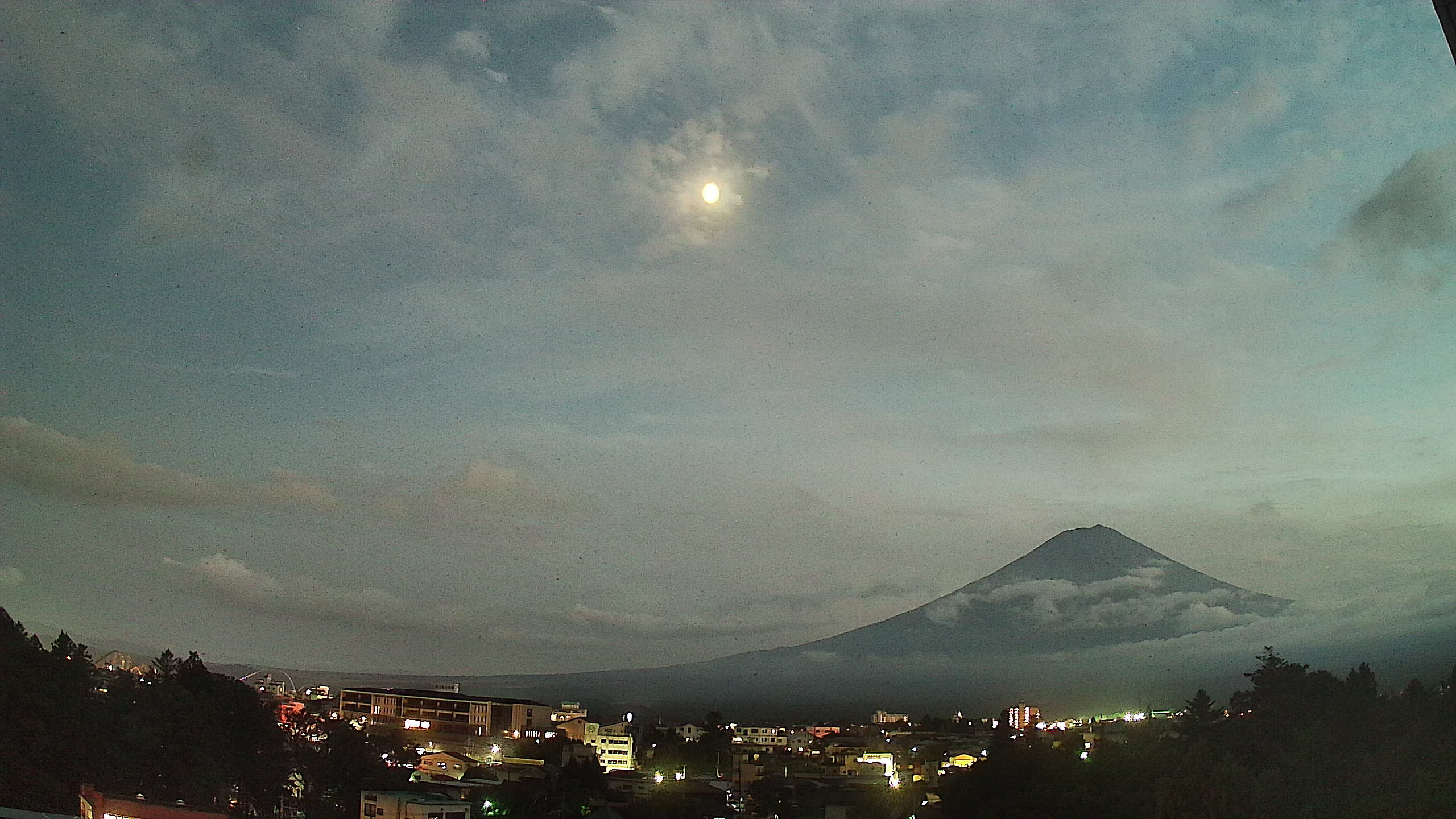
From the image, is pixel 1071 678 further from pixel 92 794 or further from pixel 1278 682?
pixel 92 794

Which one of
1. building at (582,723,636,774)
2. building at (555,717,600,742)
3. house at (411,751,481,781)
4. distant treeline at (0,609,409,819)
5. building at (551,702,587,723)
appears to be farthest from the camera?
building at (551,702,587,723)

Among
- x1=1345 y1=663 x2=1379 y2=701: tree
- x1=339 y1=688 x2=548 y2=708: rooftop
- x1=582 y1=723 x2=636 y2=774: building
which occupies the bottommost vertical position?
x1=582 y1=723 x2=636 y2=774: building

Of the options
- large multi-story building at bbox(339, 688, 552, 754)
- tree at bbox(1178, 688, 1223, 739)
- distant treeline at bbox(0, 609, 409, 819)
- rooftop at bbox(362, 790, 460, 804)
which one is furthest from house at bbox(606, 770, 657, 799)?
tree at bbox(1178, 688, 1223, 739)

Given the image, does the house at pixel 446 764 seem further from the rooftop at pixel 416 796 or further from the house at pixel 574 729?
the house at pixel 574 729

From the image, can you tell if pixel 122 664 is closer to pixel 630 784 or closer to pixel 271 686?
pixel 271 686

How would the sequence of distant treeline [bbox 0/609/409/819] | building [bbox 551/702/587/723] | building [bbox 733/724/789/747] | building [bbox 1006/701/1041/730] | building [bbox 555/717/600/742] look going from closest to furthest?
distant treeline [bbox 0/609/409/819] < building [bbox 555/717/600/742] < building [bbox 733/724/789/747] < building [bbox 551/702/587/723] < building [bbox 1006/701/1041/730]

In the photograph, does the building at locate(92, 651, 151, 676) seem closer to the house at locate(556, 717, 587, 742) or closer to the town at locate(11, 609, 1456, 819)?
the town at locate(11, 609, 1456, 819)

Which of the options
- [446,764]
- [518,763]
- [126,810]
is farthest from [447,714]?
[126,810]
